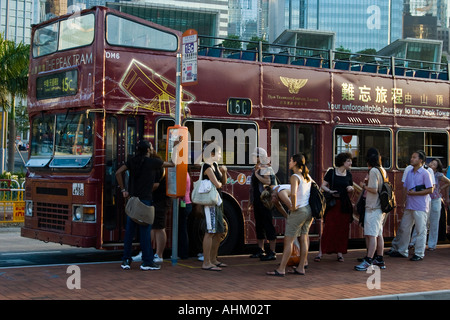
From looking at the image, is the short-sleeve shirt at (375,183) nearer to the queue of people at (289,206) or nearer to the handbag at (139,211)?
the queue of people at (289,206)

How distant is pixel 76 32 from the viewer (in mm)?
10141

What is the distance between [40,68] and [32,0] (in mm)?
123100

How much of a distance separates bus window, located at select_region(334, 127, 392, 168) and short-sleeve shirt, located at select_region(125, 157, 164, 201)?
4290 millimetres

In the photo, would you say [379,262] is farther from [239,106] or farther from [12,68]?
[12,68]

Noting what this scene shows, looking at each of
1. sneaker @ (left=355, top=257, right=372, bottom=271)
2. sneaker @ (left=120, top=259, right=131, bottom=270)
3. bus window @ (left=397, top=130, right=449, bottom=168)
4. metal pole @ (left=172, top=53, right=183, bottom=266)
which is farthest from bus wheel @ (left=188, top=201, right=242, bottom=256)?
bus window @ (left=397, top=130, right=449, bottom=168)

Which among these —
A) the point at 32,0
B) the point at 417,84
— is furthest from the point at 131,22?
the point at 32,0

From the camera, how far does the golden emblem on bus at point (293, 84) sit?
38.5ft

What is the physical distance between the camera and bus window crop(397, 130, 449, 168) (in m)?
13.0

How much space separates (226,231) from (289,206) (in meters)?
2.09

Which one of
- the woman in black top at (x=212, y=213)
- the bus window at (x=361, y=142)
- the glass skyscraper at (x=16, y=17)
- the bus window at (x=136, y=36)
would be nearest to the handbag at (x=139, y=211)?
the woman in black top at (x=212, y=213)

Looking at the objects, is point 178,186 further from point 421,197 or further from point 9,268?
point 421,197

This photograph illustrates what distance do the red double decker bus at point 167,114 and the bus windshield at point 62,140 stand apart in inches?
0.7

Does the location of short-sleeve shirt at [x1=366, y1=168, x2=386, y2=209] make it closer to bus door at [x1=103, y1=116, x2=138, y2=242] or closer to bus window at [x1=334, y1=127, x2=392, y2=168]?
bus window at [x1=334, y1=127, x2=392, y2=168]

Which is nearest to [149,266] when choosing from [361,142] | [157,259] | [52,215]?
[157,259]
